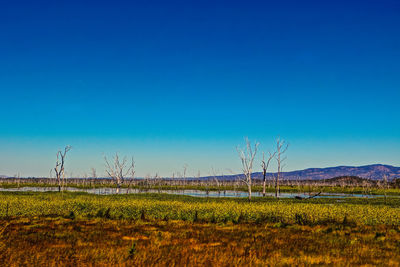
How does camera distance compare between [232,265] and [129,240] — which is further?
[129,240]

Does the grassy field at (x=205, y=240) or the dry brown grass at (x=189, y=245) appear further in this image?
the grassy field at (x=205, y=240)

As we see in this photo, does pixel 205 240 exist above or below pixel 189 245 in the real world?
below

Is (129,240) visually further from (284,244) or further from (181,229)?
(284,244)

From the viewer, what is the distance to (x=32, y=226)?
18656 mm

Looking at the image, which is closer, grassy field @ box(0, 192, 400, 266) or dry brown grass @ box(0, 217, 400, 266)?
dry brown grass @ box(0, 217, 400, 266)

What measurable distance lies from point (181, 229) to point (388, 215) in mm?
16973

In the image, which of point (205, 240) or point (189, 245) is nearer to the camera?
point (189, 245)

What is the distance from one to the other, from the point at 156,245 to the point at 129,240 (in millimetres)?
1863

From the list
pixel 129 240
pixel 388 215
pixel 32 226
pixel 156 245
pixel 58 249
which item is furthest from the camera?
pixel 388 215

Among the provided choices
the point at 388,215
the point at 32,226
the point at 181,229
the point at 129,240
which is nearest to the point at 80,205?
the point at 32,226

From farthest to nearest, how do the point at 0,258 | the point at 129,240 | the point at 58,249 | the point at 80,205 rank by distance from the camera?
the point at 80,205 → the point at 129,240 → the point at 58,249 → the point at 0,258

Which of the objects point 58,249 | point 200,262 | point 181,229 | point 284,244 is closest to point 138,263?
point 200,262

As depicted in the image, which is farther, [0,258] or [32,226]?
[32,226]

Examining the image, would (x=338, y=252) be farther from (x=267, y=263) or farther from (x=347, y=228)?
(x=347, y=228)
